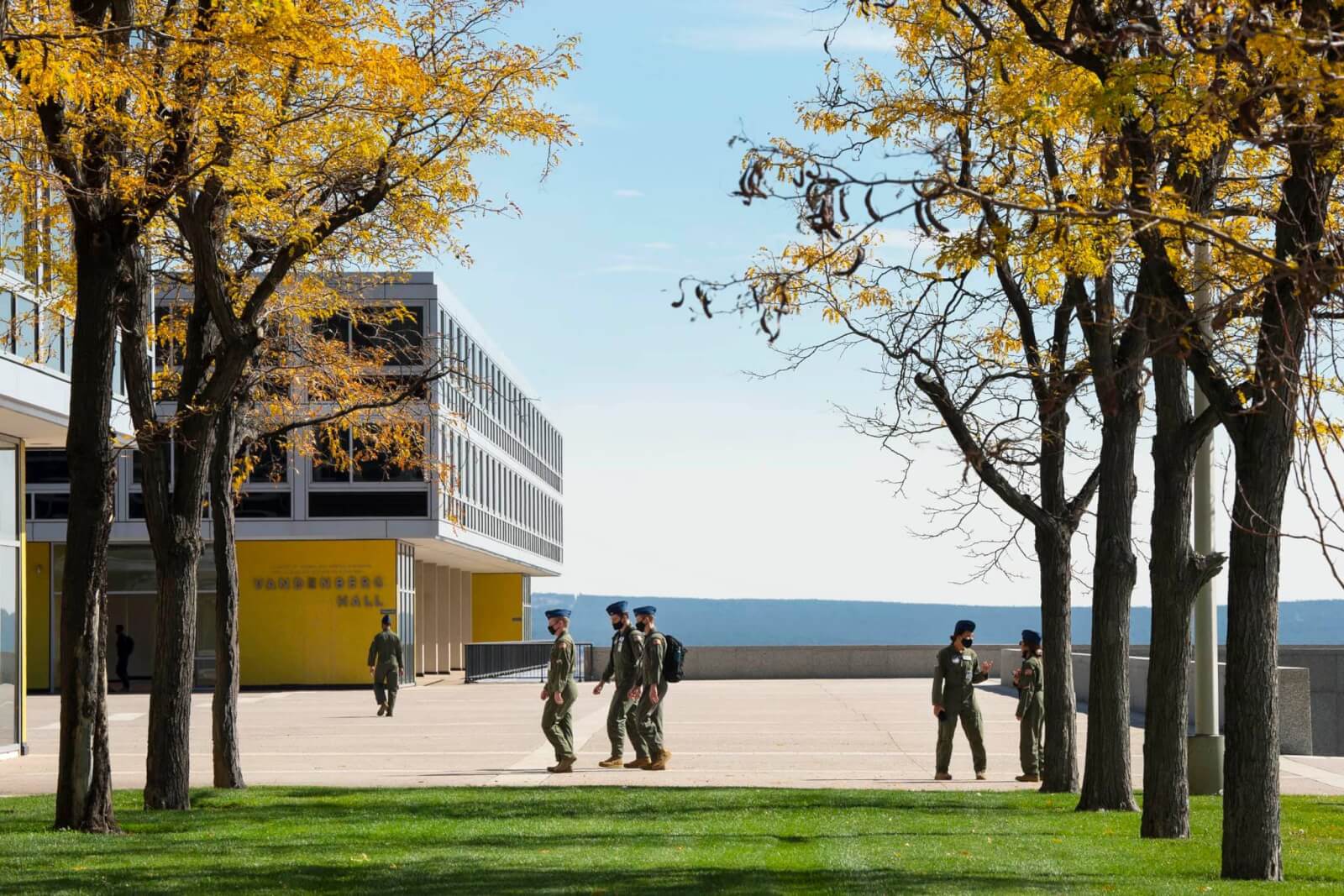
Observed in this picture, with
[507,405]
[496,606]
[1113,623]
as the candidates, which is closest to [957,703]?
[1113,623]

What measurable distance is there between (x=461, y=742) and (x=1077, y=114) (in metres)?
14.6

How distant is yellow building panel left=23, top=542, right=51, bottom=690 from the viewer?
45.3 meters

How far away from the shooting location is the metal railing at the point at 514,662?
163 feet

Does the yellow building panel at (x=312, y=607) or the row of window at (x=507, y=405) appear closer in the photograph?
the yellow building panel at (x=312, y=607)

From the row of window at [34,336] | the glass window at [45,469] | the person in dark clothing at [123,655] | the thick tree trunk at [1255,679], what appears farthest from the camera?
the person in dark clothing at [123,655]

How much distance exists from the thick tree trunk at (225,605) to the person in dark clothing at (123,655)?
29.6 m

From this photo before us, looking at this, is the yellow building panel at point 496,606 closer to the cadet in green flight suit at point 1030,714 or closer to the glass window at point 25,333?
the glass window at point 25,333

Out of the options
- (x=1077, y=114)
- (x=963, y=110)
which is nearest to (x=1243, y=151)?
(x=1077, y=114)

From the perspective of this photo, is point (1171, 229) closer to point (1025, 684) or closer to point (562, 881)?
point (562, 881)

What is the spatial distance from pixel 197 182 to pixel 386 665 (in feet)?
60.6

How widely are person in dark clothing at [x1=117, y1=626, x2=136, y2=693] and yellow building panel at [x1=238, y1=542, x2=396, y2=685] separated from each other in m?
2.96

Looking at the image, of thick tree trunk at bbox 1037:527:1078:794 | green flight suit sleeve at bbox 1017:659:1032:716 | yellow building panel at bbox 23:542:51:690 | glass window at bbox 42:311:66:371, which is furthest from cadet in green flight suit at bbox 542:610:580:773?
yellow building panel at bbox 23:542:51:690

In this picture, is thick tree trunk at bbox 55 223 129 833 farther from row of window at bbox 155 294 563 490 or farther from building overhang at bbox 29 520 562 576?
building overhang at bbox 29 520 562 576

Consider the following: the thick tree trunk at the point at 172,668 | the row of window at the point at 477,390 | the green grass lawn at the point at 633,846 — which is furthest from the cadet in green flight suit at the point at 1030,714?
the thick tree trunk at the point at 172,668
